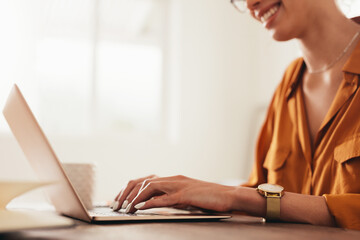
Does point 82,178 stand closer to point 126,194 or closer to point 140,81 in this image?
point 126,194

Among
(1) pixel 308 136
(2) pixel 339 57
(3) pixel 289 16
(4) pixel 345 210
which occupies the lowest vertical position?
(4) pixel 345 210

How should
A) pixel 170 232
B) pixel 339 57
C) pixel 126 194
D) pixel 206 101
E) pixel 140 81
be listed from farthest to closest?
pixel 206 101 → pixel 140 81 → pixel 339 57 → pixel 126 194 → pixel 170 232

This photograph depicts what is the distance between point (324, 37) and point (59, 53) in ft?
9.63

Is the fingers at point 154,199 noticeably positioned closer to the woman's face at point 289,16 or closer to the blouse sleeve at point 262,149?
the blouse sleeve at point 262,149

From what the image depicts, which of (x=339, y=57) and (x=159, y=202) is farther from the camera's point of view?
(x=339, y=57)

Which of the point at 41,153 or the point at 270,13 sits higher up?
the point at 270,13

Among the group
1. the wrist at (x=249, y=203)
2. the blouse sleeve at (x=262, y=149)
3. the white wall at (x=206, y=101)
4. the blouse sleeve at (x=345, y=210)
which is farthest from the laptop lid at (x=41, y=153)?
the white wall at (x=206, y=101)

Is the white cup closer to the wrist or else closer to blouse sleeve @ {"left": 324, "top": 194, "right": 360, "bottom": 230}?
the wrist

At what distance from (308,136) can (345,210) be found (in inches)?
17.9

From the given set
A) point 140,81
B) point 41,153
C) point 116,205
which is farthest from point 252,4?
point 140,81

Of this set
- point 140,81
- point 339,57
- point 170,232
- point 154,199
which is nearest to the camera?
point 170,232

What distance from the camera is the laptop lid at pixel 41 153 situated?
1.95 feet

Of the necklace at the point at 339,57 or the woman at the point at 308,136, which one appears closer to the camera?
the woman at the point at 308,136

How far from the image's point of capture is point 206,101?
428 centimetres
